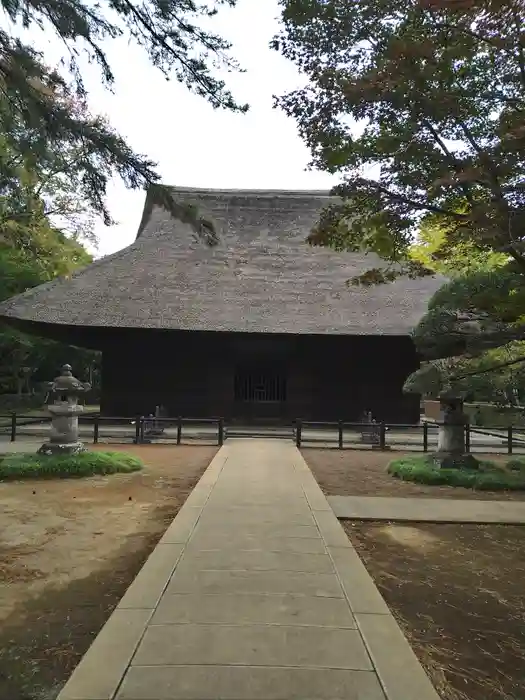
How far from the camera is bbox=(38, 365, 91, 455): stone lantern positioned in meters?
10.1

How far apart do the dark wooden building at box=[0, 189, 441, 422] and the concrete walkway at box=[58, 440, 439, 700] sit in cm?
1178

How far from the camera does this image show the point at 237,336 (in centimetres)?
1725

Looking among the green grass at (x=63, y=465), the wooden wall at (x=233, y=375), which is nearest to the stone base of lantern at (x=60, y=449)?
the green grass at (x=63, y=465)

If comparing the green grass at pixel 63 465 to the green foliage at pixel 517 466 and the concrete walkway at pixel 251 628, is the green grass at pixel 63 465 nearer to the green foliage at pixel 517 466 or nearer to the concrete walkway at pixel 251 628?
the concrete walkway at pixel 251 628

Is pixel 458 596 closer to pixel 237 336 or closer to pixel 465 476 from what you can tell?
pixel 465 476

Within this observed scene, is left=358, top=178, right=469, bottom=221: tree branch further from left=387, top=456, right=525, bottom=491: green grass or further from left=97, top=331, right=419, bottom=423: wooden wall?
left=97, top=331, right=419, bottom=423: wooden wall

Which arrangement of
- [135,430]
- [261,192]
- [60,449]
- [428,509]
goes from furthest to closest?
[261,192] < [135,430] < [60,449] < [428,509]

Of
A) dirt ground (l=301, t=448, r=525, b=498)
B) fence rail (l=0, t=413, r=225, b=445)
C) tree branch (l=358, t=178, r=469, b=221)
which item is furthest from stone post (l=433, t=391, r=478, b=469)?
fence rail (l=0, t=413, r=225, b=445)

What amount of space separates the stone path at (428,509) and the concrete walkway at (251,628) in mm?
1239

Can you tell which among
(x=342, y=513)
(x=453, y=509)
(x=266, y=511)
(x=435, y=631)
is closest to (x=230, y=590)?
(x=435, y=631)

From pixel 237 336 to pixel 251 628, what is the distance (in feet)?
46.3

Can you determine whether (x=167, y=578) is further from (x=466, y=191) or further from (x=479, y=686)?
(x=466, y=191)

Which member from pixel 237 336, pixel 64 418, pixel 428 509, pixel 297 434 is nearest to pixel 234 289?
pixel 237 336

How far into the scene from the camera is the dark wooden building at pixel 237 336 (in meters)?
16.8
